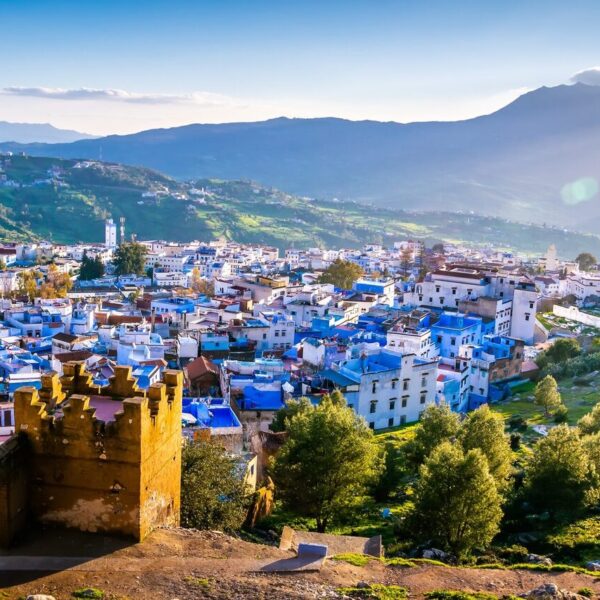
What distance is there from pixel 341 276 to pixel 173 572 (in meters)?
82.3

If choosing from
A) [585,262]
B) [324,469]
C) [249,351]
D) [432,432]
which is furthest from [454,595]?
[585,262]

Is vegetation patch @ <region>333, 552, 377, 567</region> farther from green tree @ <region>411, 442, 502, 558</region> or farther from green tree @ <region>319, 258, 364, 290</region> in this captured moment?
green tree @ <region>319, 258, 364, 290</region>

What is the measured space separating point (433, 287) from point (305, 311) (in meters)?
14.3

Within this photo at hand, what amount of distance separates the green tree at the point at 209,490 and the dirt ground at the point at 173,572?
4.92 m

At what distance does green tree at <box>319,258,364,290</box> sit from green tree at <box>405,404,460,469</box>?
62.6m

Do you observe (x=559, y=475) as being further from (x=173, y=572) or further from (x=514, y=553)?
(x=173, y=572)

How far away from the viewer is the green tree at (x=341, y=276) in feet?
304

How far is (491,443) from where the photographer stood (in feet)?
84.4

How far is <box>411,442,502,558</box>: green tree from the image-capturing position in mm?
20109

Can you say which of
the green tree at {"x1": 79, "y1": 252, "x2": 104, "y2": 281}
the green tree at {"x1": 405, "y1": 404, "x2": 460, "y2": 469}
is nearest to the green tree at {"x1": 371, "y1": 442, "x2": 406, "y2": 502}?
the green tree at {"x1": 405, "y1": 404, "x2": 460, "y2": 469}

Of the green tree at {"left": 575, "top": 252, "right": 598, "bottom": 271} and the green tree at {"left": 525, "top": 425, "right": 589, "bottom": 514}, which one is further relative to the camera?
the green tree at {"left": 575, "top": 252, "right": 598, "bottom": 271}

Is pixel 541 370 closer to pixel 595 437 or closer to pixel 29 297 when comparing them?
pixel 595 437

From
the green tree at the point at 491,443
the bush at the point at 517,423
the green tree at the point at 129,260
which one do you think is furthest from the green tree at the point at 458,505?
the green tree at the point at 129,260

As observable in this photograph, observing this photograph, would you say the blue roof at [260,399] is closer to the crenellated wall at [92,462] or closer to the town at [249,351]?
the town at [249,351]
